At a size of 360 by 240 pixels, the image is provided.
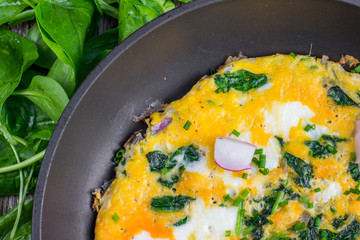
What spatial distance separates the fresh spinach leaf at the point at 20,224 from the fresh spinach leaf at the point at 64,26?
1.23 meters

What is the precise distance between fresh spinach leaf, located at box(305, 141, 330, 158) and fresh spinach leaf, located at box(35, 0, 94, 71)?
1.85 m

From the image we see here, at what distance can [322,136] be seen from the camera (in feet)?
10.2

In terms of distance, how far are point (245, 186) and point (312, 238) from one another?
23.5 inches

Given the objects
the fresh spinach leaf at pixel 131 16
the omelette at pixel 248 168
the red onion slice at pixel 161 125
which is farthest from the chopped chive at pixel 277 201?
the fresh spinach leaf at pixel 131 16

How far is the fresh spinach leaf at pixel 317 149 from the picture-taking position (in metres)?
3.10

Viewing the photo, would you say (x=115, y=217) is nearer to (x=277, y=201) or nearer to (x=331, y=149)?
(x=277, y=201)

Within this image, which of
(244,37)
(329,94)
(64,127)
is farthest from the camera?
(244,37)

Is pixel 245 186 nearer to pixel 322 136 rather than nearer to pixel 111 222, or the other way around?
pixel 322 136

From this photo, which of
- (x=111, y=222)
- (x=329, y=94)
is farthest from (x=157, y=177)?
(x=329, y=94)

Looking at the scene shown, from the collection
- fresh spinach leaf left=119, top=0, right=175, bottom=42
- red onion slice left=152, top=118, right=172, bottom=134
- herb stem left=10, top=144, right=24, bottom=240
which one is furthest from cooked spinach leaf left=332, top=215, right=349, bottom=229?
herb stem left=10, top=144, right=24, bottom=240

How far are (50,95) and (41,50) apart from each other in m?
0.56

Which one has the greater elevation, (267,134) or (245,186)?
(267,134)

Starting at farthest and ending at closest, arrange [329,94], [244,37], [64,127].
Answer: [244,37]
[329,94]
[64,127]

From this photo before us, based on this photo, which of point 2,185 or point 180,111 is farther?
point 2,185
